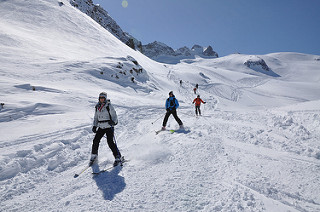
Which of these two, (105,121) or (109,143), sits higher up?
(105,121)

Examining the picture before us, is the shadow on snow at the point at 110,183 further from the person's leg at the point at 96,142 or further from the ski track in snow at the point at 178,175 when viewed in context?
the person's leg at the point at 96,142

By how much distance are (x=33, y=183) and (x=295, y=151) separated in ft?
23.7

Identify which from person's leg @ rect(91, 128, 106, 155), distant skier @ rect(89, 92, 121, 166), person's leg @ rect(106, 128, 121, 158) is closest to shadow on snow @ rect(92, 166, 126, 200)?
person's leg @ rect(106, 128, 121, 158)

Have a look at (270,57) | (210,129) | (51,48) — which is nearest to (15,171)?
(210,129)

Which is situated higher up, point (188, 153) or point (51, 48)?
point (51, 48)

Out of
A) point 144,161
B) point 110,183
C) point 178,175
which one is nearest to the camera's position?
point 110,183

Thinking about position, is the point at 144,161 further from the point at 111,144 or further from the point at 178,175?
the point at 178,175

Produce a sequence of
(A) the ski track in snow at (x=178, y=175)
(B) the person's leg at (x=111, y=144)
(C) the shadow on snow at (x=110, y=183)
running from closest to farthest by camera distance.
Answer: (A) the ski track in snow at (x=178, y=175) < (C) the shadow on snow at (x=110, y=183) < (B) the person's leg at (x=111, y=144)

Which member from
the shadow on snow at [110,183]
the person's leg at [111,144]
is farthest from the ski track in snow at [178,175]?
the person's leg at [111,144]

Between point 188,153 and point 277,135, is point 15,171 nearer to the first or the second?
point 188,153

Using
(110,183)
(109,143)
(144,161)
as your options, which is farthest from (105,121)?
(110,183)

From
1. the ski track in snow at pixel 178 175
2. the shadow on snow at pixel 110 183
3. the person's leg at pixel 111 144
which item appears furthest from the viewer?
the person's leg at pixel 111 144

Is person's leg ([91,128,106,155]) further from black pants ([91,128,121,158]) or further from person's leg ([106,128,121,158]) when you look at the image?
person's leg ([106,128,121,158])

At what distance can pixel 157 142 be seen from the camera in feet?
21.1
